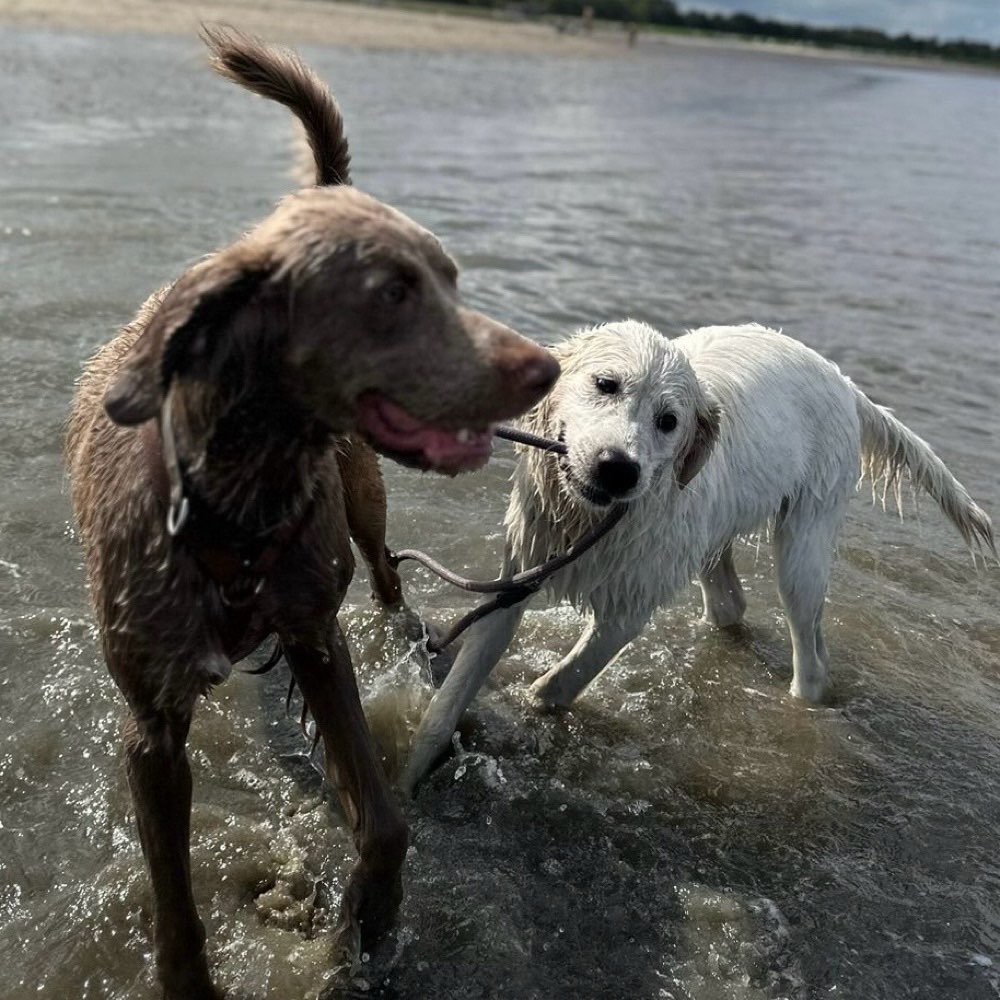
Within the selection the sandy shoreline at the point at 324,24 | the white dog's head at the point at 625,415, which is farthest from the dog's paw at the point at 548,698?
the sandy shoreline at the point at 324,24

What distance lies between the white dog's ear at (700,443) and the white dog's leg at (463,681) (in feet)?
2.80

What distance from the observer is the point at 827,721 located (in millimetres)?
5062

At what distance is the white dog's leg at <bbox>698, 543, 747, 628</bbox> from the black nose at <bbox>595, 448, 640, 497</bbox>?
1872 millimetres

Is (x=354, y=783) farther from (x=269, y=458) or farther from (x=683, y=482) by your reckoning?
(x=683, y=482)

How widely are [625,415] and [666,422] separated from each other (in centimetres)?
21

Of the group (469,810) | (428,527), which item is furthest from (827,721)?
(428,527)

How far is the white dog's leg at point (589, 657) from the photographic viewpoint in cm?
454

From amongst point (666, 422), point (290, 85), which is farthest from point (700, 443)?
point (290, 85)

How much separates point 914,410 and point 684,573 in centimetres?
480

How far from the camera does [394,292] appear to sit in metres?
2.56

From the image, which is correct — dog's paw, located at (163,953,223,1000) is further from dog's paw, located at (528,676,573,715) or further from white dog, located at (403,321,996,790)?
dog's paw, located at (528,676,573,715)

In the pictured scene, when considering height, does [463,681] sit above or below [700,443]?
below

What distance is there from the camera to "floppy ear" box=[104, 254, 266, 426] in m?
2.45

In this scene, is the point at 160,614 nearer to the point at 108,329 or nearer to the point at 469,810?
the point at 469,810
